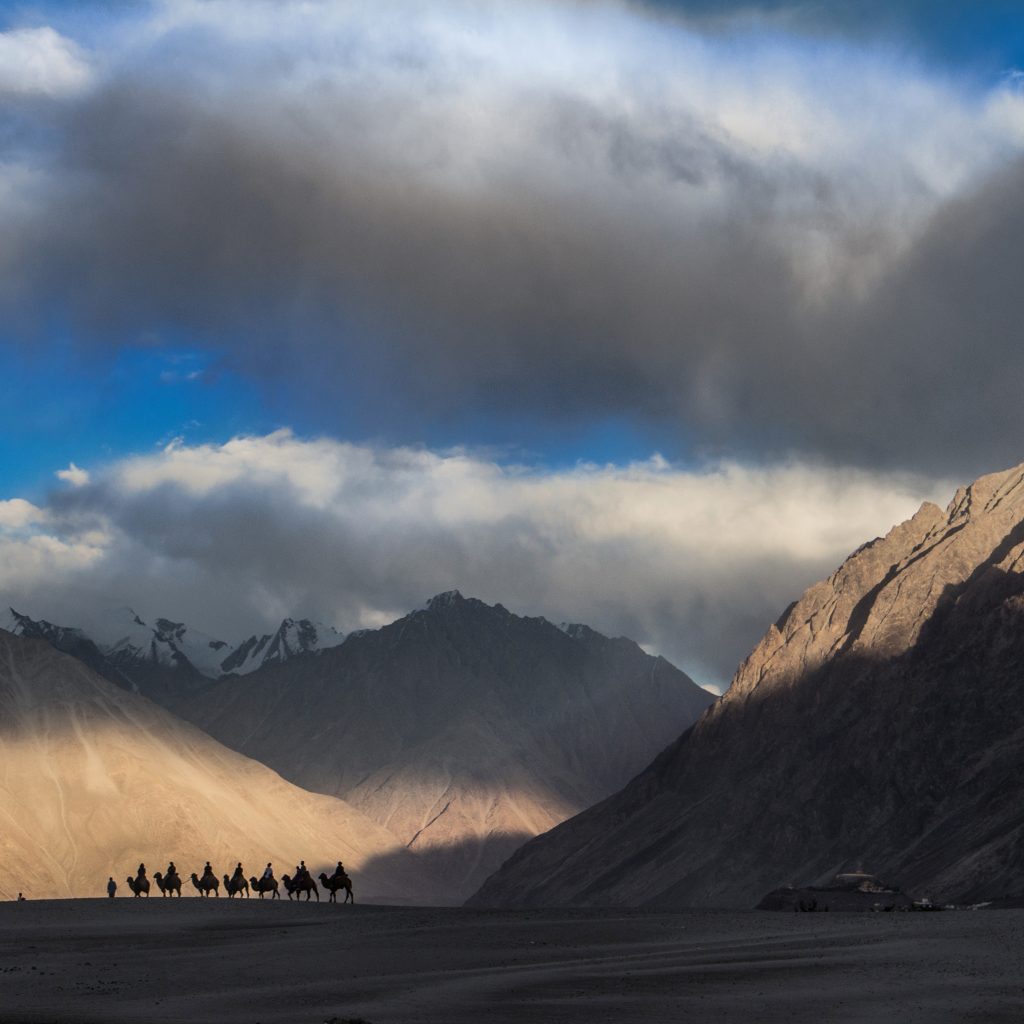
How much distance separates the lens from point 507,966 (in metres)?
51.2

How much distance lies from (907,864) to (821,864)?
20.4 m

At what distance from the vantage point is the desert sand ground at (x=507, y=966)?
135 feet

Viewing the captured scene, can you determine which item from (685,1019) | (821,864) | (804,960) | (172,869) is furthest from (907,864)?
→ (685,1019)

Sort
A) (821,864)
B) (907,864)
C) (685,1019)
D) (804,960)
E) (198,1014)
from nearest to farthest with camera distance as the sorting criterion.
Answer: (685,1019)
(198,1014)
(804,960)
(907,864)
(821,864)

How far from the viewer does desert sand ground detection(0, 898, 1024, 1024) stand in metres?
41.2

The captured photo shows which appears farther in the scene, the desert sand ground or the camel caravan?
the camel caravan

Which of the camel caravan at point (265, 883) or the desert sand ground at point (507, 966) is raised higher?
the camel caravan at point (265, 883)

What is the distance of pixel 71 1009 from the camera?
4331cm

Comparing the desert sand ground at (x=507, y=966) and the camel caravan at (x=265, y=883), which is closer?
the desert sand ground at (x=507, y=966)

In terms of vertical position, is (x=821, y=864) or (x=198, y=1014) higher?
(x=821, y=864)

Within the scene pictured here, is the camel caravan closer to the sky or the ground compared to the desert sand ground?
closer to the sky

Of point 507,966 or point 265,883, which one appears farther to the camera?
point 265,883

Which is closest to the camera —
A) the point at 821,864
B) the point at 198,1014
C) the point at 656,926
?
the point at 198,1014

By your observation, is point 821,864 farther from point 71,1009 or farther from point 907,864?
point 71,1009
